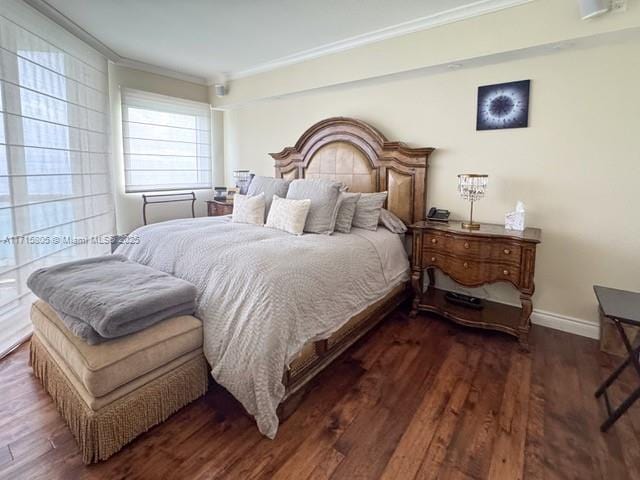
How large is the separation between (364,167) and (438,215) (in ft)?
3.03

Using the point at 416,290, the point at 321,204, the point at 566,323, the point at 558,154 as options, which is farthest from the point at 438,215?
the point at 566,323

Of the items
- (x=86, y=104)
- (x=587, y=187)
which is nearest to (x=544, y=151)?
(x=587, y=187)

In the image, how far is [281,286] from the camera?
1819 mm

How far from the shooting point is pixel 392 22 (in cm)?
310

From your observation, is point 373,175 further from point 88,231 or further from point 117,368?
point 88,231

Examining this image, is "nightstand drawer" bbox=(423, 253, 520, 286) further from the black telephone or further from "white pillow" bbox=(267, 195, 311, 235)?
"white pillow" bbox=(267, 195, 311, 235)

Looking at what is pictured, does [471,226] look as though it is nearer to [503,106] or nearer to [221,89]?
[503,106]

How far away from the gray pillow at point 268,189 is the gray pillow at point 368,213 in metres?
0.75

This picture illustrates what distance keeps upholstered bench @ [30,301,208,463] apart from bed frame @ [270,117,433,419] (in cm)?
99

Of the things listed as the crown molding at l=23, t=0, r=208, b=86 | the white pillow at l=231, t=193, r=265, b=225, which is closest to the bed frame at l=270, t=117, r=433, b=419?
the white pillow at l=231, t=193, r=265, b=225

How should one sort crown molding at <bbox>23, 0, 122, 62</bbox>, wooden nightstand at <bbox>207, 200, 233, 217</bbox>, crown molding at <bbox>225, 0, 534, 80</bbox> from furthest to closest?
1. wooden nightstand at <bbox>207, 200, 233, 217</bbox>
2. crown molding at <bbox>23, 0, 122, 62</bbox>
3. crown molding at <bbox>225, 0, 534, 80</bbox>

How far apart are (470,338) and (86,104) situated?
4.30m

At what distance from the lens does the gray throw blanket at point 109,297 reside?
1617 millimetres

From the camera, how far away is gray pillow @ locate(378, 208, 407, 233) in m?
3.26
